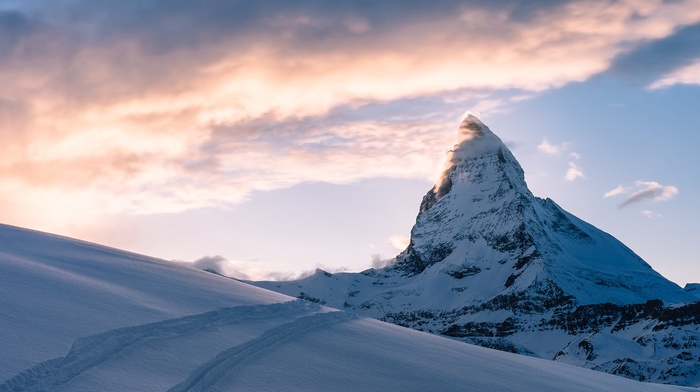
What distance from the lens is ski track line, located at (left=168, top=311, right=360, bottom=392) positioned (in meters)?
16.8

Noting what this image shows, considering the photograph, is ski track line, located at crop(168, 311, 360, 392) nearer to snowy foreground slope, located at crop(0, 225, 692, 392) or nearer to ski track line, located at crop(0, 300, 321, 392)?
snowy foreground slope, located at crop(0, 225, 692, 392)

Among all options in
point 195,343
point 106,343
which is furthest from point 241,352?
point 106,343

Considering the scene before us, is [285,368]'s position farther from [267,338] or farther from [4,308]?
[4,308]

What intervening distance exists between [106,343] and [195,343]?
8.11 ft

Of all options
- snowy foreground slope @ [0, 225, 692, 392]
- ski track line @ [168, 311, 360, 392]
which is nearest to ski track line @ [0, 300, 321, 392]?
snowy foreground slope @ [0, 225, 692, 392]

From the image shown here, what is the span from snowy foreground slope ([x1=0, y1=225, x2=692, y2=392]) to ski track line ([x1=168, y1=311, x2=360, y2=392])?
4 centimetres

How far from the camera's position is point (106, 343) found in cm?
1798

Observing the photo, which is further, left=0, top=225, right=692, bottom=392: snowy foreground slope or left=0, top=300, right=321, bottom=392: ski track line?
left=0, top=225, right=692, bottom=392: snowy foreground slope

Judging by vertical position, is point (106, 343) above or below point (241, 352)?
below

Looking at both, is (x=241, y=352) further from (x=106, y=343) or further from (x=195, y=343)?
(x=106, y=343)

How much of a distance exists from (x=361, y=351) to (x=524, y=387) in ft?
15.9

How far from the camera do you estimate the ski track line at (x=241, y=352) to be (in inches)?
660

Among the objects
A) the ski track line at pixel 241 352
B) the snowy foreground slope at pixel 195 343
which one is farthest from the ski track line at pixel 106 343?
the ski track line at pixel 241 352

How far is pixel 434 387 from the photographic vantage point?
19109 millimetres
